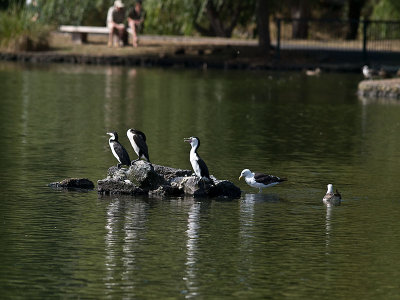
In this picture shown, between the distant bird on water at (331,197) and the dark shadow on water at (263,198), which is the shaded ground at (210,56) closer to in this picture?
the dark shadow on water at (263,198)

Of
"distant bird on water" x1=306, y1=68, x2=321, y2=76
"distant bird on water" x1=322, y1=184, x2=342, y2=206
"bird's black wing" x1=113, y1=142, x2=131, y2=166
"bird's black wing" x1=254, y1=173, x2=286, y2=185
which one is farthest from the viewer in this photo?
"distant bird on water" x1=306, y1=68, x2=321, y2=76

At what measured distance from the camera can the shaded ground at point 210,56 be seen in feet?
179

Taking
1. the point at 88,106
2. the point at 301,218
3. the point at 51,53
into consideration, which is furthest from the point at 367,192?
the point at 51,53

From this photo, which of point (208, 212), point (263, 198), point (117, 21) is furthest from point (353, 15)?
point (208, 212)

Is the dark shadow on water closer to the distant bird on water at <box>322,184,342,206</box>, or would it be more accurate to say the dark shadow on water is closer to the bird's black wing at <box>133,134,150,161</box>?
the distant bird on water at <box>322,184,342,206</box>

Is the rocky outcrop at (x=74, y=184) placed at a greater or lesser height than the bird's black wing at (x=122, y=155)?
lesser

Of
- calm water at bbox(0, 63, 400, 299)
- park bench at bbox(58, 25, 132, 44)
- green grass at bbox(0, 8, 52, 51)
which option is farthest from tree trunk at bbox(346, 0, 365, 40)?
calm water at bbox(0, 63, 400, 299)

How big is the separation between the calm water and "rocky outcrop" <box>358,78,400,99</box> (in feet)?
18.0

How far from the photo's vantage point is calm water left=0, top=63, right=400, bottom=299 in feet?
44.3

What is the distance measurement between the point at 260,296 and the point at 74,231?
4015mm

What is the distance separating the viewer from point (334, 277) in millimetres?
13852

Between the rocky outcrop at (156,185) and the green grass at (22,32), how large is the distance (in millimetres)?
39628

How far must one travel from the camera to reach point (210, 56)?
5631 cm

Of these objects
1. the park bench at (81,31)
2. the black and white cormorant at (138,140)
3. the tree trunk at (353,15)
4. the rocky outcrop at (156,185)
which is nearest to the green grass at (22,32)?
the park bench at (81,31)
